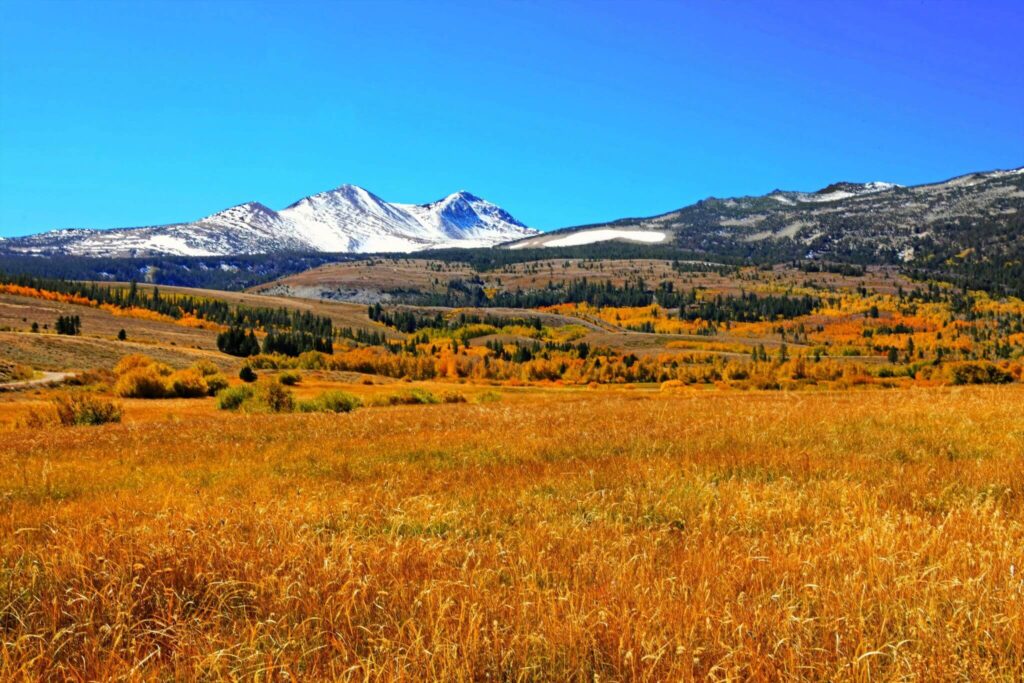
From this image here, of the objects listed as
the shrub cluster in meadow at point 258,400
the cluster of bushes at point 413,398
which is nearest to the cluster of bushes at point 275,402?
the shrub cluster in meadow at point 258,400

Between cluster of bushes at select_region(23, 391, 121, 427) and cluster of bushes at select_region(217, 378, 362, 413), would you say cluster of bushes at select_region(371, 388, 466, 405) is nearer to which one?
cluster of bushes at select_region(217, 378, 362, 413)

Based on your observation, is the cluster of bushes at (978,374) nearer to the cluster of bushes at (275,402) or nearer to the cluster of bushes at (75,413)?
the cluster of bushes at (275,402)

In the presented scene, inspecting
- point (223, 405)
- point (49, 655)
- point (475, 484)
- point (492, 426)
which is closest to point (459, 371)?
point (223, 405)

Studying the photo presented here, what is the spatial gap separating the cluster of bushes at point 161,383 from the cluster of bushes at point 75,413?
1439 centimetres

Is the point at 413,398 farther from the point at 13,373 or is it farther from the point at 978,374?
the point at 978,374

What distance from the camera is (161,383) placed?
1564 inches

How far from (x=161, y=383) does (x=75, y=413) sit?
1694cm

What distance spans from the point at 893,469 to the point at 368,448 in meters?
9.21

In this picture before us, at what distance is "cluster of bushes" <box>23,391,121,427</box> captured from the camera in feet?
75.2

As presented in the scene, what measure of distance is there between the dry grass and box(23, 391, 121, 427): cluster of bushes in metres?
15.8

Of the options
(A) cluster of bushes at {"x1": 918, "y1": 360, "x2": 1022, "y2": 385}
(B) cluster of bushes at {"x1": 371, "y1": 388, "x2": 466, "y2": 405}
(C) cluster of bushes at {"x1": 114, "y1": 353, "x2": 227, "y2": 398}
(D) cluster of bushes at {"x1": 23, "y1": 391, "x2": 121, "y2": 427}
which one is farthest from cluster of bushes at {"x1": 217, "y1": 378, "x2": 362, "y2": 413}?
(A) cluster of bushes at {"x1": 918, "y1": 360, "x2": 1022, "y2": 385}

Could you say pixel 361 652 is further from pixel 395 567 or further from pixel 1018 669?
pixel 1018 669

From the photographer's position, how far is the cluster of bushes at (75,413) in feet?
75.2

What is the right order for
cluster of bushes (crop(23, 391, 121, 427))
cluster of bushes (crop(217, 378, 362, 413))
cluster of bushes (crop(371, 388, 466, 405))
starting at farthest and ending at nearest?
cluster of bushes (crop(371, 388, 466, 405)), cluster of bushes (crop(217, 378, 362, 413)), cluster of bushes (crop(23, 391, 121, 427))
